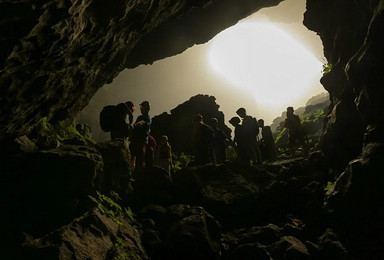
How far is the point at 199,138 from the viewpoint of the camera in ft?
38.0

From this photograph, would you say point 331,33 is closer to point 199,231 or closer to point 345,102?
point 345,102

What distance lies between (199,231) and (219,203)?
7.88 ft

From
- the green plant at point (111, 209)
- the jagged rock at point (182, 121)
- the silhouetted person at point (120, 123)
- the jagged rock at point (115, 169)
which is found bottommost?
the green plant at point (111, 209)

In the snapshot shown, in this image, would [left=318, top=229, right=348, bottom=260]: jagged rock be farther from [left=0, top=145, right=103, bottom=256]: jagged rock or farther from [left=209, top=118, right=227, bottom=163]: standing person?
[left=209, top=118, right=227, bottom=163]: standing person

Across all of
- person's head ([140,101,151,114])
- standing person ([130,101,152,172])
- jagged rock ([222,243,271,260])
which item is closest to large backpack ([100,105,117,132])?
standing person ([130,101,152,172])

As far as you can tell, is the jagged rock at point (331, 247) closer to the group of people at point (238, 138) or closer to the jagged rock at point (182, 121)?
the group of people at point (238, 138)

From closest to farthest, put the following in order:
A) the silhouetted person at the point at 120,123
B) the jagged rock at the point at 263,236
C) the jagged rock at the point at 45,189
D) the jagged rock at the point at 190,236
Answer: the jagged rock at the point at 45,189 → the jagged rock at the point at 190,236 → the jagged rock at the point at 263,236 → the silhouetted person at the point at 120,123

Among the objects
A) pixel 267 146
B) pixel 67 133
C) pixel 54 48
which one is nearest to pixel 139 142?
pixel 67 133

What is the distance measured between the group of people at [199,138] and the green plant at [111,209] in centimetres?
289

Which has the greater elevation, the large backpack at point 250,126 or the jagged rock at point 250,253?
the large backpack at point 250,126

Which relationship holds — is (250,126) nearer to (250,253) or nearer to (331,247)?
(331,247)

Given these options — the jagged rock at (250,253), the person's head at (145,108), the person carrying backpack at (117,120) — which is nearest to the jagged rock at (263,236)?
the jagged rock at (250,253)

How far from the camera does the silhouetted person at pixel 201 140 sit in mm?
11594

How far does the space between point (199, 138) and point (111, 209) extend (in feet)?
19.1
